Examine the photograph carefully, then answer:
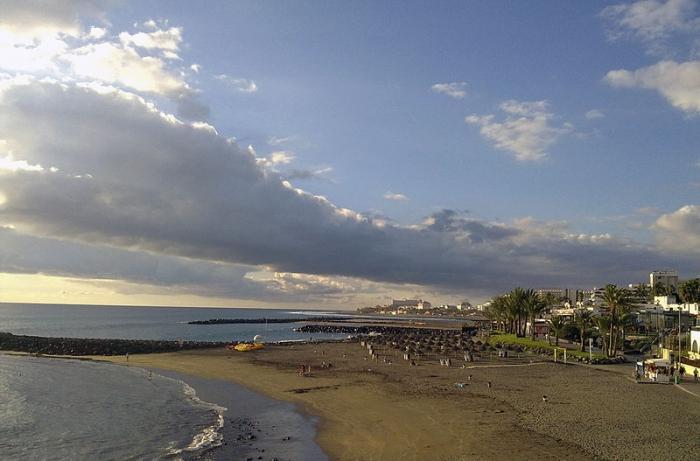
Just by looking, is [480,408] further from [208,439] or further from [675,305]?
[675,305]

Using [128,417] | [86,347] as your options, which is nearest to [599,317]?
[128,417]

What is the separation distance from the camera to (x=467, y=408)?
30328 millimetres

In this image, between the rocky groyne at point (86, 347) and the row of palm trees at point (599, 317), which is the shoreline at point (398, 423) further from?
the rocky groyne at point (86, 347)

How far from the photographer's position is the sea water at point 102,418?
24141 millimetres

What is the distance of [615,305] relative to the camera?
5550 centimetres

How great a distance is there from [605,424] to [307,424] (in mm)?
15236

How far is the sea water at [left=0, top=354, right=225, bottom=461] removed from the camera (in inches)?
950

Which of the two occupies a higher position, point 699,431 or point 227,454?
point 699,431

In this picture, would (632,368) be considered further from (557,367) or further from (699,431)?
(699,431)

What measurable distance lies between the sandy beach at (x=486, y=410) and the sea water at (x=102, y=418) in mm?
6088

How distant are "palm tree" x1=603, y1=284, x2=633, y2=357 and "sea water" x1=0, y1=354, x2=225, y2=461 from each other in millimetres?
42349

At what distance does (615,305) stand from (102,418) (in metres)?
49.8

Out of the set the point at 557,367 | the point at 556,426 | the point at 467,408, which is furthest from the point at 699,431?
the point at 557,367

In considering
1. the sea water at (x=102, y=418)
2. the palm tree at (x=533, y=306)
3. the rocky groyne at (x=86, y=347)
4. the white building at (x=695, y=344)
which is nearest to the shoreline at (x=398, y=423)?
the sea water at (x=102, y=418)
